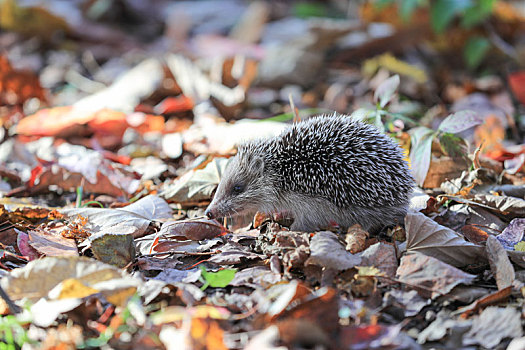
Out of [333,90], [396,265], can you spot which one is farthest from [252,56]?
[396,265]

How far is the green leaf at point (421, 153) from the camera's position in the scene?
4.36 metres

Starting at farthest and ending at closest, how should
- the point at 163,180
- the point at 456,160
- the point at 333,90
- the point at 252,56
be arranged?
the point at 252,56
the point at 333,90
the point at 163,180
the point at 456,160

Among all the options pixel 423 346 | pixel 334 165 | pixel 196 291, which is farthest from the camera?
pixel 334 165

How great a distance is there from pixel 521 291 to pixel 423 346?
0.82 meters

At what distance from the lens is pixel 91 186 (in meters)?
4.84

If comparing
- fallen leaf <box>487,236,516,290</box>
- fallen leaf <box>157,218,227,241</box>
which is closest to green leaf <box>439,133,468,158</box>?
fallen leaf <box>487,236,516,290</box>

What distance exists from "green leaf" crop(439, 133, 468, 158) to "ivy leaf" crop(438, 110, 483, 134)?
0.38 feet

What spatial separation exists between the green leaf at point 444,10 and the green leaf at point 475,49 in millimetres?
653

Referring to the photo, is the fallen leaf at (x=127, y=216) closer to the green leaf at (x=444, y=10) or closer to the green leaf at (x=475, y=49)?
the green leaf at (x=444, y=10)

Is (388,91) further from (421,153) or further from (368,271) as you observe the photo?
(368,271)

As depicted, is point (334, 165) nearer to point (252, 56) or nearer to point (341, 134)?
point (341, 134)

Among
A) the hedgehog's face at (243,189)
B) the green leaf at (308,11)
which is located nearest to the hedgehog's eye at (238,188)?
the hedgehog's face at (243,189)

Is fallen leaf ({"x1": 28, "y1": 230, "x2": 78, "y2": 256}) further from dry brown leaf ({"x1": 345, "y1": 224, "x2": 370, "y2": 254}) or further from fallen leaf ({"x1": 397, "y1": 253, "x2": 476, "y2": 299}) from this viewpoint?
fallen leaf ({"x1": 397, "y1": 253, "x2": 476, "y2": 299})

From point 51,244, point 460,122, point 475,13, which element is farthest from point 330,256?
point 475,13
